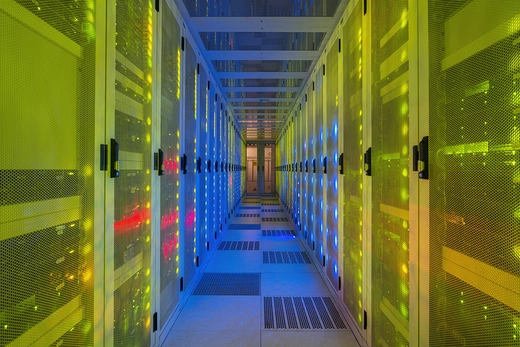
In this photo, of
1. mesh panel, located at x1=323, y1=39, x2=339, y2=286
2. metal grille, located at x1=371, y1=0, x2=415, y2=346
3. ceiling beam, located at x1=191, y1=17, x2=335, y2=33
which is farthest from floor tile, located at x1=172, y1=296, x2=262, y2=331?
ceiling beam, located at x1=191, y1=17, x2=335, y2=33

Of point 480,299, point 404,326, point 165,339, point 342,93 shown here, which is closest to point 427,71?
point 480,299

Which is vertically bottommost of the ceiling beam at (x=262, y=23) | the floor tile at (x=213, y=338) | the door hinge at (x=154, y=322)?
the floor tile at (x=213, y=338)

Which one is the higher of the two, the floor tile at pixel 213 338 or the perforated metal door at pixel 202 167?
the perforated metal door at pixel 202 167

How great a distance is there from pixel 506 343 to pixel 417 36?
118cm

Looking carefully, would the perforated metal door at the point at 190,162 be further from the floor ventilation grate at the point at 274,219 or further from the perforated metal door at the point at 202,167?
the floor ventilation grate at the point at 274,219

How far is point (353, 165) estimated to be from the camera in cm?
230

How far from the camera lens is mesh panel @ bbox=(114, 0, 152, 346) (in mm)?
1478

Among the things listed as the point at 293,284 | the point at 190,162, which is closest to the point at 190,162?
the point at 190,162

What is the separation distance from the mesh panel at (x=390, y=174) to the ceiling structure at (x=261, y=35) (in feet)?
3.11

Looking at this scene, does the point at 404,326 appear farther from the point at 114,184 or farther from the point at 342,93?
the point at 342,93

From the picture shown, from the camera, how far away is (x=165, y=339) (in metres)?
2.19

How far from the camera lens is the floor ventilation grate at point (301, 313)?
94.2 inches

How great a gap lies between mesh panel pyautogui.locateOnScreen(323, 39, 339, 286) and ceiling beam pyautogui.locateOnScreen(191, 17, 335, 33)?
9.4 inches

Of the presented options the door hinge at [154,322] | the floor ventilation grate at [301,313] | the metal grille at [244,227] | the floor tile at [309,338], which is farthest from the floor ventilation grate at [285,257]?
the door hinge at [154,322]
